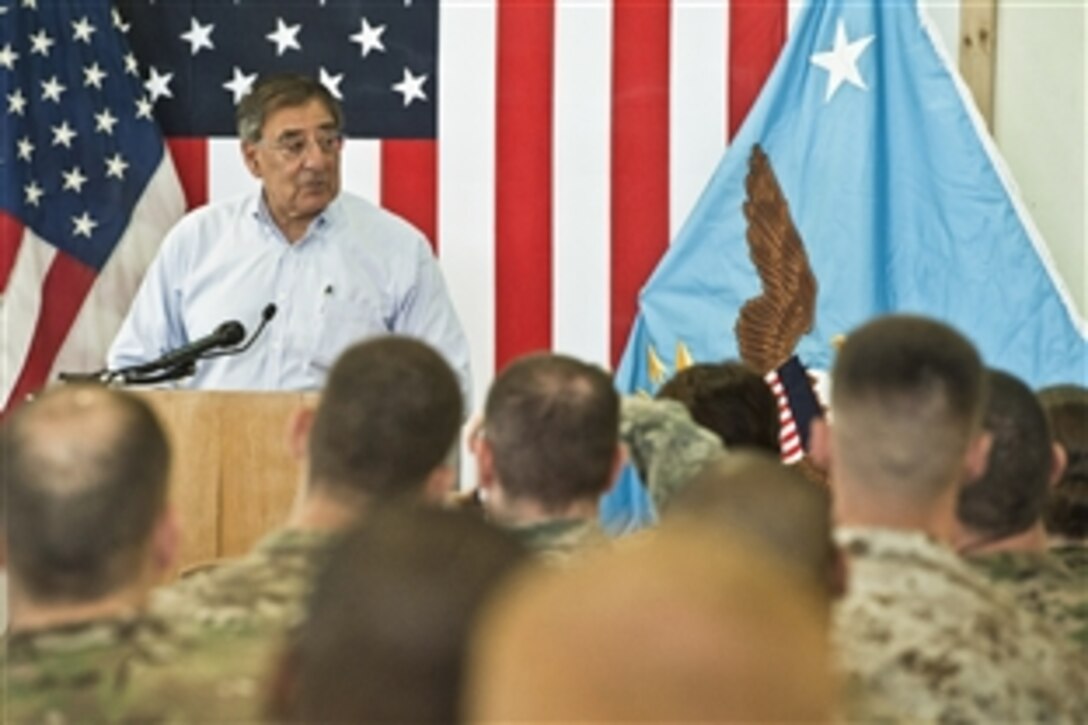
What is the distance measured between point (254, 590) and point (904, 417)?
0.87 metres

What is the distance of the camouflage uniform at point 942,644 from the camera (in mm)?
2359

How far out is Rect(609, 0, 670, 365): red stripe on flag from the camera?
625 cm

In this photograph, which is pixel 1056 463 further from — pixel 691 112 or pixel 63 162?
pixel 63 162

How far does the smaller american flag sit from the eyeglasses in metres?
0.79

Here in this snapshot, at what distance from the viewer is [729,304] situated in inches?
241

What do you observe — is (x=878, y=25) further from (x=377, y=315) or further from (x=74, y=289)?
(x=74, y=289)

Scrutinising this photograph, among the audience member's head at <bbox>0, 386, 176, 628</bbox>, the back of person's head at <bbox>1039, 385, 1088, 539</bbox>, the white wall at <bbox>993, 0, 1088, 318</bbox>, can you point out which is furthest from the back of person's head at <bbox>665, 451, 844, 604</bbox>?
the white wall at <bbox>993, 0, 1088, 318</bbox>

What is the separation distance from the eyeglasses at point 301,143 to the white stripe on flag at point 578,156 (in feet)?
3.07

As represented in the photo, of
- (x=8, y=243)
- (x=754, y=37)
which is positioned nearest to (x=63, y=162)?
(x=8, y=243)

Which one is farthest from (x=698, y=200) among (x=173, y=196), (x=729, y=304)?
(x=173, y=196)

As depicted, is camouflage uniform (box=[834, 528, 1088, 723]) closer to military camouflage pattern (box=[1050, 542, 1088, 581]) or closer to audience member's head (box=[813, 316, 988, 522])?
audience member's head (box=[813, 316, 988, 522])

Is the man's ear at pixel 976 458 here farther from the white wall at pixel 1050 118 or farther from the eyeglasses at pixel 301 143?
the white wall at pixel 1050 118

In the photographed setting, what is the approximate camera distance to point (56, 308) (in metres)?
6.07

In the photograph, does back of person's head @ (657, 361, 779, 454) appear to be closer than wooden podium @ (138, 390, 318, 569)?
Yes
